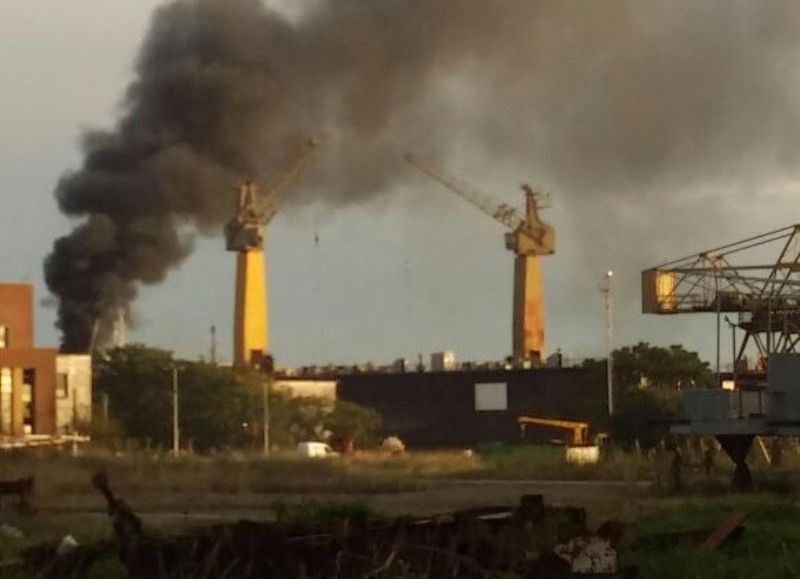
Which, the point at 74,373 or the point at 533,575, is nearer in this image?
the point at 533,575

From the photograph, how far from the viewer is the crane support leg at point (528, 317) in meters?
127

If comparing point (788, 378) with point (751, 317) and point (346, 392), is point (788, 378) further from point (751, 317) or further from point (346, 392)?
point (346, 392)

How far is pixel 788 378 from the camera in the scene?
40062 millimetres

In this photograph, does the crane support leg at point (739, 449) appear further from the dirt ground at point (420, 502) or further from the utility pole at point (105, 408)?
the utility pole at point (105, 408)

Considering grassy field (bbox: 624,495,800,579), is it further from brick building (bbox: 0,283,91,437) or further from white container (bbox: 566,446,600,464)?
brick building (bbox: 0,283,91,437)

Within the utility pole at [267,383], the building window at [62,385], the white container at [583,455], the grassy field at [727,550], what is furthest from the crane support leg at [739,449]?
the building window at [62,385]

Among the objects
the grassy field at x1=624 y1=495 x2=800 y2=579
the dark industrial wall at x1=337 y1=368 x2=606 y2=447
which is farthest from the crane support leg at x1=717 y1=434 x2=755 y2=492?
the dark industrial wall at x1=337 y1=368 x2=606 y2=447

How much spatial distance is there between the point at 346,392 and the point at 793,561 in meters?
101

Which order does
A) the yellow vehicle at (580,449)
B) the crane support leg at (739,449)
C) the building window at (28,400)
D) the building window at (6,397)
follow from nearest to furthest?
1. the crane support leg at (739,449)
2. the yellow vehicle at (580,449)
3. the building window at (6,397)
4. the building window at (28,400)

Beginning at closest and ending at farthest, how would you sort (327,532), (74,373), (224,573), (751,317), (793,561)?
(224,573)
(327,532)
(793,561)
(751,317)
(74,373)

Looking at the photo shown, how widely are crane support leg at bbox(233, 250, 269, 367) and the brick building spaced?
2168 centimetres

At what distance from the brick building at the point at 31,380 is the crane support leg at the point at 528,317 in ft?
140

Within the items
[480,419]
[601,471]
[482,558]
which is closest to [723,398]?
[601,471]

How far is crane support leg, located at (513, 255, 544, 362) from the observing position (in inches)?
4993
